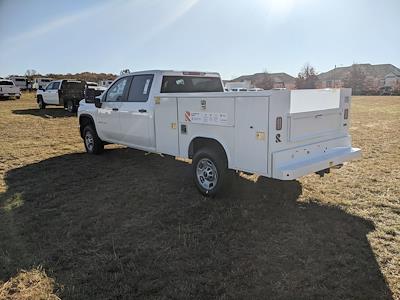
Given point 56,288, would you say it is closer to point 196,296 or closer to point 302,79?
point 196,296

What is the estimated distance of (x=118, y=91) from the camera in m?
7.67

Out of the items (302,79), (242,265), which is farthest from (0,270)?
(302,79)

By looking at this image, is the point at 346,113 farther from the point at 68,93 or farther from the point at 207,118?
the point at 68,93

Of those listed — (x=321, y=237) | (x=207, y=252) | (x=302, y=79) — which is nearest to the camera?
(x=207, y=252)

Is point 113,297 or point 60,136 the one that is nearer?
point 113,297

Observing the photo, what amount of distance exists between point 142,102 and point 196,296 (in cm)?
436

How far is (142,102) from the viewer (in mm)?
6789

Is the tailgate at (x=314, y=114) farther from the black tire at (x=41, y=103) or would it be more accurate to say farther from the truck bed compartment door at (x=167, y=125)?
the black tire at (x=41, y=103)

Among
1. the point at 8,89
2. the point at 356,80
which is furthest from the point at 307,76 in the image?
the point at 8,89

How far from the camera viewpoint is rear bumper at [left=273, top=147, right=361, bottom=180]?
14.9 ft

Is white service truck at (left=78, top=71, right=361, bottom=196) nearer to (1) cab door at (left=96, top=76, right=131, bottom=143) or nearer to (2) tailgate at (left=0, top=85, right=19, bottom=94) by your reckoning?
(1) cab door at (left=96, top=76, right=131, bottom=143)

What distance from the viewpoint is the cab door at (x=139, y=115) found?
6611mm

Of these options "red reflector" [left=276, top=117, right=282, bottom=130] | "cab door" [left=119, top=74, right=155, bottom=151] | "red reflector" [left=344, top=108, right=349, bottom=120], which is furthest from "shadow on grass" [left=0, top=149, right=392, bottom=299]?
"red reflector" [left=344, top=108, right=349, bottom=120]

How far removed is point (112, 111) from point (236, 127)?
377 cm
